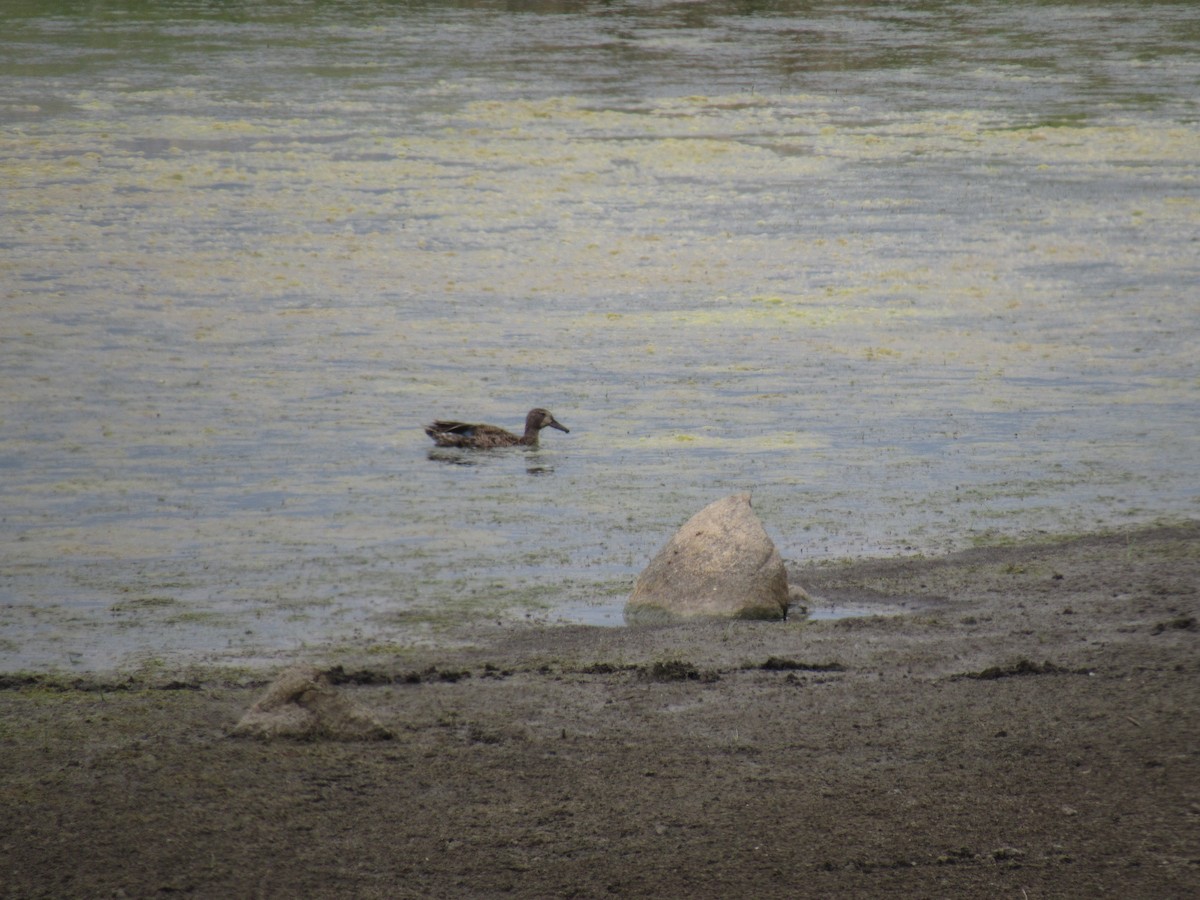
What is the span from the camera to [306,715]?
589cm

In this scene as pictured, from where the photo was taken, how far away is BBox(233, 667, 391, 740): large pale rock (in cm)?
588

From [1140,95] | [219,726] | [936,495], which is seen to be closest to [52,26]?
[1140,95]

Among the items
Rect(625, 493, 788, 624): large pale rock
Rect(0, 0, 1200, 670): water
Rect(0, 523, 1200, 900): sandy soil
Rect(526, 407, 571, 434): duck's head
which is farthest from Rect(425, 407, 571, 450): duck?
Rect(0, 523, 1200, 900): sandy soil

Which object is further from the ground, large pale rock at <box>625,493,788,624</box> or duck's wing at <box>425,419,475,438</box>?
large pale rock at <box>625,493,788,624</box>

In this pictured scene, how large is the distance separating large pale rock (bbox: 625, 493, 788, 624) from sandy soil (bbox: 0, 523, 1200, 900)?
335mm

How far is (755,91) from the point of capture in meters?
25.1

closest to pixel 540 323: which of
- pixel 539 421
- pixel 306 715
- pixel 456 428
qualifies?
pixel 539 421

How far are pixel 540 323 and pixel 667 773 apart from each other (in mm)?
8558

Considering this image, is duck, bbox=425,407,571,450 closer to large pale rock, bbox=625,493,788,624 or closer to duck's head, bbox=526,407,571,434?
duck's head, bbox=526,407,571,434

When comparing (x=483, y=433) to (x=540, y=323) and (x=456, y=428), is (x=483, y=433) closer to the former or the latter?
(x=456, y=428)

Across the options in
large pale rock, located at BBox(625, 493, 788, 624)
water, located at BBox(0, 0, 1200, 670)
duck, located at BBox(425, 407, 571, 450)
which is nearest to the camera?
large pale rock, located at BBox(625, 493, 788, 624)

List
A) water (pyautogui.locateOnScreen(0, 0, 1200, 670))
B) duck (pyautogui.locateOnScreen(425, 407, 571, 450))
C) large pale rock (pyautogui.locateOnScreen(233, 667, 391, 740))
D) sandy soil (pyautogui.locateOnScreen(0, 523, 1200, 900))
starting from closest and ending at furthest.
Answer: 1. sandy soil (pyautogui.locateOnScreen(0, 523, 1200, 900))
2. large pale rock (pyautogui.locateOnScreen(233, 667, 391, 740))
3. water (pyautogui.locateOnScreen(0, 0, 1200, 670))
4. duck (pyautogui.locateOnScreen(425, 407, 571, 450))

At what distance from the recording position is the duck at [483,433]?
10945mm

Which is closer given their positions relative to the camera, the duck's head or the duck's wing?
the duck's wing
